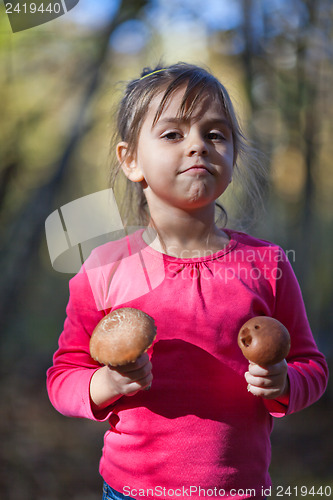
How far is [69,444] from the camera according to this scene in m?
3.16

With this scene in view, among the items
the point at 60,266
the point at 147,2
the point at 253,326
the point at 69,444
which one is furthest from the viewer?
the point at 69,444

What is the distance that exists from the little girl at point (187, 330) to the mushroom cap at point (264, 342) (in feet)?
0.11

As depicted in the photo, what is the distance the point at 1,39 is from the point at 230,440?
2.66 m

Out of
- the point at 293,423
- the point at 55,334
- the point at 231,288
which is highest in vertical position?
the point at 231,288

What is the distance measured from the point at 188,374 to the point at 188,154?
44cm

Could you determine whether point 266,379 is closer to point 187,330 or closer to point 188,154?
point 187,330

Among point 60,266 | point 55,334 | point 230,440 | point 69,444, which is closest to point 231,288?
point 230,440

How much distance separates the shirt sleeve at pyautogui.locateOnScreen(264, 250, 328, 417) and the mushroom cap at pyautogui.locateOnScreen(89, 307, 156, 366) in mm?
326

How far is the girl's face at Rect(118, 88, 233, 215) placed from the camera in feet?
3.19

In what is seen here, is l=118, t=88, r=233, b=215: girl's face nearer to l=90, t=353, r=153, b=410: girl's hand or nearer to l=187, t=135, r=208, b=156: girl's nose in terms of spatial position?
l=187, t=135, r=208, b=156: girl's nose

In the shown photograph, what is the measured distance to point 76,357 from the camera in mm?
1035

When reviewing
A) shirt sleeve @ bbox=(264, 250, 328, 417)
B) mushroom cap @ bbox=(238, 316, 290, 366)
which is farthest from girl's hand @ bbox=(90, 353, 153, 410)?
shirt sleeve @ bbox=(264, 250, 328, 417)

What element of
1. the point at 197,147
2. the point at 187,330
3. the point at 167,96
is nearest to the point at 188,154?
the point at 197,147

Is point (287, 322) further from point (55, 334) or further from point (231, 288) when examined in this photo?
point (55, 334)
